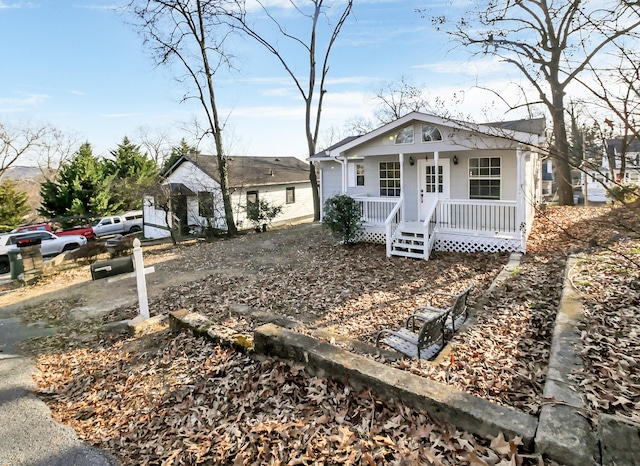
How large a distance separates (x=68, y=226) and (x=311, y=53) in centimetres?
2205

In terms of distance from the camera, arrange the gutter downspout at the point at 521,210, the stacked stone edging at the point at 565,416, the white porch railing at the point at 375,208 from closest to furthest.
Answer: the stacked stone edging at the point at 565,416 → the gutter downspout at the point at 521,210 → the white porch railing at the point at 375,208

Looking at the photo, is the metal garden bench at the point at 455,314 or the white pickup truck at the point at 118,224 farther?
the white pickup truck at the point at 118,224

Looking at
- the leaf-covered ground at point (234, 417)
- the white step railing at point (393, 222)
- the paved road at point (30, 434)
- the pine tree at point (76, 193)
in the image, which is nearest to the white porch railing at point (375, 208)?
the white step railing at point (393, 222)

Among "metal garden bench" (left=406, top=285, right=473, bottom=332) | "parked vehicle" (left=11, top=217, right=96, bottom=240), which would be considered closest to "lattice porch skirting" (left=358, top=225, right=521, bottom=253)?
"metal garden bench" (left=406, top=285, right=473, bottom=332)

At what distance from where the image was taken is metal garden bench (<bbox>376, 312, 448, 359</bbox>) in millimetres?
4209

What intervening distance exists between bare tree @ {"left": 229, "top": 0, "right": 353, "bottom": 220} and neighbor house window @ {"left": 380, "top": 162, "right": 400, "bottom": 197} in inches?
359

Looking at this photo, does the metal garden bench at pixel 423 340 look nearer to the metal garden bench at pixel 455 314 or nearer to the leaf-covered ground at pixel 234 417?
the metal garden bench at pixel 455 314

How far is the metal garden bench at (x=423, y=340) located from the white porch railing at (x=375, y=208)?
734 cm

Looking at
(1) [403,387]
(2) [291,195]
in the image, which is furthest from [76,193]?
(1) [403,387]

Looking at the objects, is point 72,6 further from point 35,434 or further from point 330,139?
point 330,139

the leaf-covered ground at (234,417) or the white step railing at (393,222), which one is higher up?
the white step railing at (393,222)

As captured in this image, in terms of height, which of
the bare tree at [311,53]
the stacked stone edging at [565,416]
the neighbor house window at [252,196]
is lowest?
the stacked stone edging at [565,416]

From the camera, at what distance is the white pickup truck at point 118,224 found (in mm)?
24922

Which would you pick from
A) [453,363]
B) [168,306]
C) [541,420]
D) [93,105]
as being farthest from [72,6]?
[93,105]
